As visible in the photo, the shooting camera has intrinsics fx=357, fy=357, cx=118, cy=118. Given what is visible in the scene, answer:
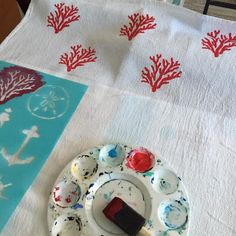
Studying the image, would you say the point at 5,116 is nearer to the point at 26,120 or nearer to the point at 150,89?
the point at 26,120

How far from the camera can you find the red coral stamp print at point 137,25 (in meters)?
0.69

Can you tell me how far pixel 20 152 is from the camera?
21.4 inches

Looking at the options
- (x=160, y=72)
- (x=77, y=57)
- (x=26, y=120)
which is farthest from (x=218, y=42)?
(x=26, y=120)

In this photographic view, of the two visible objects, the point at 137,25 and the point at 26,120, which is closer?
the point at 26,120

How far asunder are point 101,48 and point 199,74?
193 millimetres

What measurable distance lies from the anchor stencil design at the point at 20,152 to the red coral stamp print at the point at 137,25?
0.26 meters

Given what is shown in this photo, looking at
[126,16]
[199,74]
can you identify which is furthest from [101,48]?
[199,74]

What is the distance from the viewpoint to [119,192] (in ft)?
1.59

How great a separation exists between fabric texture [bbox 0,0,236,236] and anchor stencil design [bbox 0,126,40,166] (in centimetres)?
4

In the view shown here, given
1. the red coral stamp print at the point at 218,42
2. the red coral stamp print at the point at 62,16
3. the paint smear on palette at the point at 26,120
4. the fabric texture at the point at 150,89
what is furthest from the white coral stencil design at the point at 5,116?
the red coral stamp print at the point at 218,42

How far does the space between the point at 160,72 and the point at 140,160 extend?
0.19 meters

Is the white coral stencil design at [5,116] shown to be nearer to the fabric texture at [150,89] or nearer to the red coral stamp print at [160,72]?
the fabric texture at [150,89]

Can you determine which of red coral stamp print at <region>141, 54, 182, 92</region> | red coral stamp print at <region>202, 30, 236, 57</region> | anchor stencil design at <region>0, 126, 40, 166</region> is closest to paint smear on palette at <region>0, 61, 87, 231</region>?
anchor stencil design at <region>0, 126, 40, 166</region>

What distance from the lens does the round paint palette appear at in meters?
0.46
